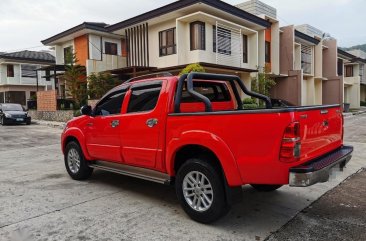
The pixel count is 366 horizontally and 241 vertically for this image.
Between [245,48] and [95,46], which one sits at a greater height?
[95,46]

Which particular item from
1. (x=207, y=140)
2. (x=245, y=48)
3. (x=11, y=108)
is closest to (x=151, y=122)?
(x=207, y=140)

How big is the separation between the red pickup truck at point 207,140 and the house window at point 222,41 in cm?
1461

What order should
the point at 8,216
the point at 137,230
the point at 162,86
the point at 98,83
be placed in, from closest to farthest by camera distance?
the point at 137,230 < the point at 8,216 < the point at 162,86 < the point at 98,83

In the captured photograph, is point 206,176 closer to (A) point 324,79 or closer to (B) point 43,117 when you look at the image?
(B) point 43,117

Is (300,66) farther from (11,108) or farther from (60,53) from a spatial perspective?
(11,108)

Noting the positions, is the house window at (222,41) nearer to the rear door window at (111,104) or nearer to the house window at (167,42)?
the house window at (167,42)

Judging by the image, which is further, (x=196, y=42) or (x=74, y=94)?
(x=74, y=94)

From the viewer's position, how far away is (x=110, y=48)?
26000mm

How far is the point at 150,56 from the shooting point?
21.9 m

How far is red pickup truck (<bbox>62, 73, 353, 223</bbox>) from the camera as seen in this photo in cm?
374

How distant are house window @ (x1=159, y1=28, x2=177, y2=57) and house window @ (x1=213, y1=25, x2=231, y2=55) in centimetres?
238

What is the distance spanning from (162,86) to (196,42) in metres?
14.6

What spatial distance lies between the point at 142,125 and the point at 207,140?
1.32 meters

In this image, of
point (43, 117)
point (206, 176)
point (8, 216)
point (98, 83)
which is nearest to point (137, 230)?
point (206, 176)
